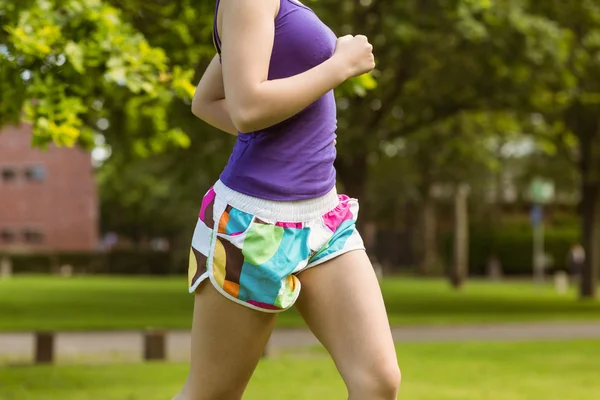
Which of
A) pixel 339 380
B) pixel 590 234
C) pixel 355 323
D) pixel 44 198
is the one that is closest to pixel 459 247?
pixel 590 234

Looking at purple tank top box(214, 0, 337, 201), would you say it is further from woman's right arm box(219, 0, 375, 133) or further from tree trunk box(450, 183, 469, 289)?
tree trunk box(450, 183, 469, 289)

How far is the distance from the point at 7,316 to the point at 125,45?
14.2 meters

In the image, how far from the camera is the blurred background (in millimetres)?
8719

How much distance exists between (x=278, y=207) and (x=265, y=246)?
108mm

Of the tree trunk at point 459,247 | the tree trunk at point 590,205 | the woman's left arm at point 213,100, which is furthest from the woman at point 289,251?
the tree trunk at point 459,247

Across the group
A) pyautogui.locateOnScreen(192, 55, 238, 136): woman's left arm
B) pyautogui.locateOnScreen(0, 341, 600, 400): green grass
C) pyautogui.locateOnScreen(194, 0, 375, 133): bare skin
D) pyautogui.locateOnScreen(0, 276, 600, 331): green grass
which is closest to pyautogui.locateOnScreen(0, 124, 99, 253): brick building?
pyautogui.locateOnScreen(0, 276, 600, 331): green grass

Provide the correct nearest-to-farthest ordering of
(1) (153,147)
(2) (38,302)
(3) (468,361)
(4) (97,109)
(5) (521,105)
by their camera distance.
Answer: (4) (97,109) → (1) (153,147) → (3) (468,361) → (5) (521,105) → (2) (38,302)

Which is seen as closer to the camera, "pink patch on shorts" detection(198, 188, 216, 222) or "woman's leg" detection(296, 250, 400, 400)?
"woman's leg" detection(296, 250, 400, 400)

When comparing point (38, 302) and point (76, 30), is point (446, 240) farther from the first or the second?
point (76, 30)

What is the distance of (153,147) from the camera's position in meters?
11.8

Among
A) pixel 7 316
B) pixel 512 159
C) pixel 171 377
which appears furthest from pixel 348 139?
pixel 512 159

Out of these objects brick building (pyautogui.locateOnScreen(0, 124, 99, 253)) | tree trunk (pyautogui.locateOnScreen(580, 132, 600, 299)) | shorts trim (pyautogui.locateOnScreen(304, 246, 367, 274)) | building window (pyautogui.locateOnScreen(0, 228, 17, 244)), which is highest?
shorts trim (pyautogui.locateOnScreen(304, 246, 367, 274))

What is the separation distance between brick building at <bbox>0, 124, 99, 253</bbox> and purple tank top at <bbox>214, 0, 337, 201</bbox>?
61.7 meters

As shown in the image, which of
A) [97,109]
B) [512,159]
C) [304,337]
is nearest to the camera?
[97,109]
